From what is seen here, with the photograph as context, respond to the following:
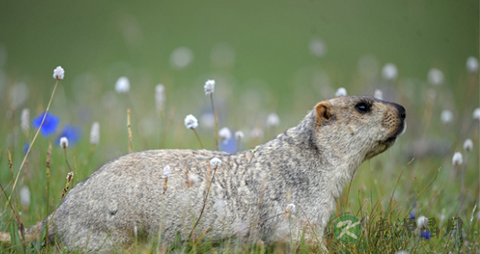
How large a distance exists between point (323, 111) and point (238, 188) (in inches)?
42.3

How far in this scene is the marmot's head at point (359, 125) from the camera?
399 centimetres

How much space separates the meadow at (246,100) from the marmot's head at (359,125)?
0.45m

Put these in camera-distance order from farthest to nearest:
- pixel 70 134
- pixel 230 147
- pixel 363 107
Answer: pixel 230 147
pixel 70 134
pixel 363 107

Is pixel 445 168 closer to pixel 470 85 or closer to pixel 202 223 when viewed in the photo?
pixel 470 85

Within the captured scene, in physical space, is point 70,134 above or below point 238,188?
above

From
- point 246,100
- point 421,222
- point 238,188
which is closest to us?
point 421,222

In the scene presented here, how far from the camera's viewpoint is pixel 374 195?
5.18m

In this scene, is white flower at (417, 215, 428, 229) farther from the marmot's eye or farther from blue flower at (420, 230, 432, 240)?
the marmot's eye

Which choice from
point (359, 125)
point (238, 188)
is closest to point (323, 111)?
point (359, 125)

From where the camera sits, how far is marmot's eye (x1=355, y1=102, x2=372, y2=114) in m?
4.10

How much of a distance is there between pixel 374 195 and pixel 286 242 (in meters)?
1.90

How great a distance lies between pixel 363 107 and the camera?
13.5 feet

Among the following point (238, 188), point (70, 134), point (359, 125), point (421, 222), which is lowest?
point (421, 222)

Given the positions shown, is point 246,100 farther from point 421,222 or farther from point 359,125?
point 421,222
